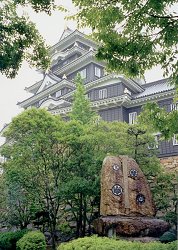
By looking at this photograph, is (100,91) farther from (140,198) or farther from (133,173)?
(140,198)

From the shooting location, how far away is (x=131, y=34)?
668cm

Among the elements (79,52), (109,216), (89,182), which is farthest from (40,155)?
(79,52)

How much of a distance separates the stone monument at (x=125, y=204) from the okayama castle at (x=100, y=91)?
7242mm

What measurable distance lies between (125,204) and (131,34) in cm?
719

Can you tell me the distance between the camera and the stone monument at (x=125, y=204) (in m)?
11.3

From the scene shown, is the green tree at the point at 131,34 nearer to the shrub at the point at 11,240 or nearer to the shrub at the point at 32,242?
the shrub at the point at 32,242

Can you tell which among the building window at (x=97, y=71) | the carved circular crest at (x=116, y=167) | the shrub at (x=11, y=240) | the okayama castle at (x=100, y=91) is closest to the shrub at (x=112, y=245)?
the carved circular crest at (x=116, y=167)

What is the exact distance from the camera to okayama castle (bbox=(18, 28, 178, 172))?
24344 mm

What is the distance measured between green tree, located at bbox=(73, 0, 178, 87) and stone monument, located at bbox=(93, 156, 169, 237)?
239 inches

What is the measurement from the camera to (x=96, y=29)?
7.00 m

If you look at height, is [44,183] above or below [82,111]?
below

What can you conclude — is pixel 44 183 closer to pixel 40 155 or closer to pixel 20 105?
pixel 40 155

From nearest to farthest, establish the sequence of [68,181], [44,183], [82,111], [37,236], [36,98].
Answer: [37,236] < [68,181] < [44,183] < [82,111] < [36,98]

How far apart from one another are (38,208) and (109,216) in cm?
469
